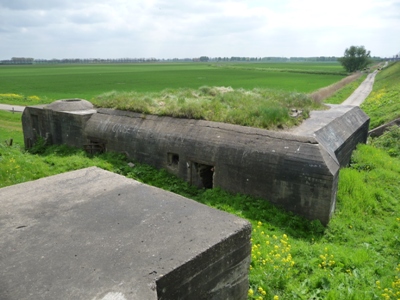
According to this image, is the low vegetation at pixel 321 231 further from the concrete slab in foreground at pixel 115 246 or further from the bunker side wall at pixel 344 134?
the concrete slab in foreground at pixel 115 246

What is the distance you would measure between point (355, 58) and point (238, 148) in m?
68.3

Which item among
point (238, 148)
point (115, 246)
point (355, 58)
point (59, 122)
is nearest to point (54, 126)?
point (59, 122)

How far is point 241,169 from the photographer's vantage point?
8.29 meters

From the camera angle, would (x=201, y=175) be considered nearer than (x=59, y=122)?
Yes

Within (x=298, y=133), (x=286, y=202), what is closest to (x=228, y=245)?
(x=286, y=202)

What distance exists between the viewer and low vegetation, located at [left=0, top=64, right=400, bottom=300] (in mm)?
5297

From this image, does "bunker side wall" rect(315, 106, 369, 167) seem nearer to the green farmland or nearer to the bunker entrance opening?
the bunker entrance opening

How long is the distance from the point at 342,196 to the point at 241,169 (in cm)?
263

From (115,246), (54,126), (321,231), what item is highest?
(115,246)

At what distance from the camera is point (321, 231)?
7172 millimetres

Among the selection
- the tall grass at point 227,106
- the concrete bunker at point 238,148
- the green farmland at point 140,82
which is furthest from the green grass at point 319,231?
the green farmland at point 140,82

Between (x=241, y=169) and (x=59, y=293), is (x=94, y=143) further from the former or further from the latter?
(x=59, y=293)

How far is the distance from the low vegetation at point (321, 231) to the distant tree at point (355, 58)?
62.6m

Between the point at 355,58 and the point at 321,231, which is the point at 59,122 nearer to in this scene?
the point at 321,231
